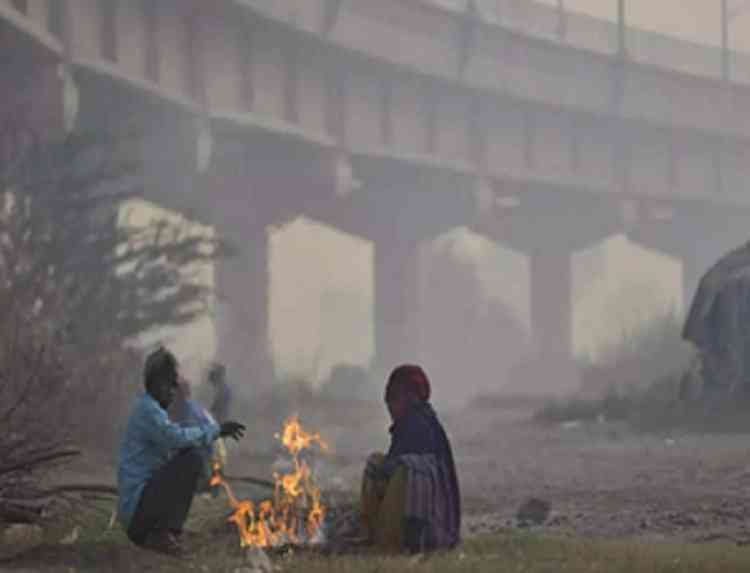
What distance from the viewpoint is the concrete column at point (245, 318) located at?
33.6 meters

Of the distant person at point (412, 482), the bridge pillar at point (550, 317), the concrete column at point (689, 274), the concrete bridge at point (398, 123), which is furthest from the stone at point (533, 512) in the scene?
the concrete column at point (689, 274)

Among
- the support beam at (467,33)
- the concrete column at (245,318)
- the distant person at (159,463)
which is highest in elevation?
the support beam at (467,33)

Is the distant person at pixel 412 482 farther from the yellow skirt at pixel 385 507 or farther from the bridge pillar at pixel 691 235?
the bridge pillar at pixel 691 235

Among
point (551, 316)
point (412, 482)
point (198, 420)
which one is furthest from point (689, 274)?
point (412, 482)

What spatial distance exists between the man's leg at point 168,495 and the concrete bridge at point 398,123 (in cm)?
1271

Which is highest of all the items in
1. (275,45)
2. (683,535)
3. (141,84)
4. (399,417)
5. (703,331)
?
(275,45)

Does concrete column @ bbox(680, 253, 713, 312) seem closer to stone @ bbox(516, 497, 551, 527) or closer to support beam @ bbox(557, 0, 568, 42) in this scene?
support beam @ bbox(557, 0, 568, 42)

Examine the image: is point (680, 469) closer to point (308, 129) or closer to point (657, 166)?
point (308, 129)

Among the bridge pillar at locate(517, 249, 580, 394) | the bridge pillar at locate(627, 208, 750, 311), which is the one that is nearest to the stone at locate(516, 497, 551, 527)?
the bridge pillar at locate(627, 208, 750, 311)

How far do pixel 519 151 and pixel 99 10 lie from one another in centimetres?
1841

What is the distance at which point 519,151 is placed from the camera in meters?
40.3

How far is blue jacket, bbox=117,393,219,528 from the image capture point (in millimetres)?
8523

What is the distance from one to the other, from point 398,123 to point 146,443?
90.3 feet

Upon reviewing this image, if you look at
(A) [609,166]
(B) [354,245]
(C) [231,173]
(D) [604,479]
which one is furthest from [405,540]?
(B) [354,245]
